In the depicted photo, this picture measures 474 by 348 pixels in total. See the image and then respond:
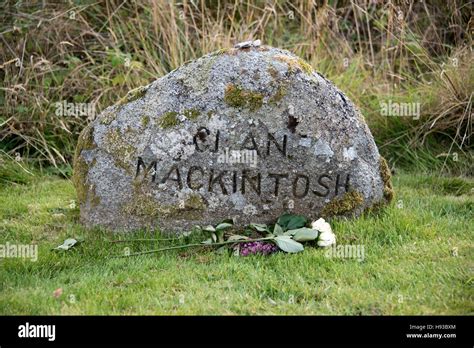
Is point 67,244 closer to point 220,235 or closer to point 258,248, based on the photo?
point 220,235

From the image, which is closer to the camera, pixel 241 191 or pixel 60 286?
→ pixel 60 286

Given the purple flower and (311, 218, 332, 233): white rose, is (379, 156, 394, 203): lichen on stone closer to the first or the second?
(311, 218, 332, 233): white rose

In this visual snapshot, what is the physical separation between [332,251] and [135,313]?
144cm

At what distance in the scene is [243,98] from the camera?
5.05 m

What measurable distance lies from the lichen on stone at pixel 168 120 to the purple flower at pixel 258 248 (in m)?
1.00

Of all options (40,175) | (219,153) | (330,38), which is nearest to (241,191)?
(219,153)

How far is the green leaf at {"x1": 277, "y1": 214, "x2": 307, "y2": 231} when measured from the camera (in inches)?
195

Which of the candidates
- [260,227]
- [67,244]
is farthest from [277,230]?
[67,244]

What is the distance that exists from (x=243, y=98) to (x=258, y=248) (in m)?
1.07

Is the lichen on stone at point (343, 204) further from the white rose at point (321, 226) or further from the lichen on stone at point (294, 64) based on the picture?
the lichen on stone at point (294, 64)

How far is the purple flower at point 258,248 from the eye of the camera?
4746 millimetres

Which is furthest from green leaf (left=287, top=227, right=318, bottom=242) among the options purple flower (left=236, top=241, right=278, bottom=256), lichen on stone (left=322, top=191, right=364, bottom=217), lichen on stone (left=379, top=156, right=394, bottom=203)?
lichen on stone (left=379, top=156, right=394, bottom=203)
